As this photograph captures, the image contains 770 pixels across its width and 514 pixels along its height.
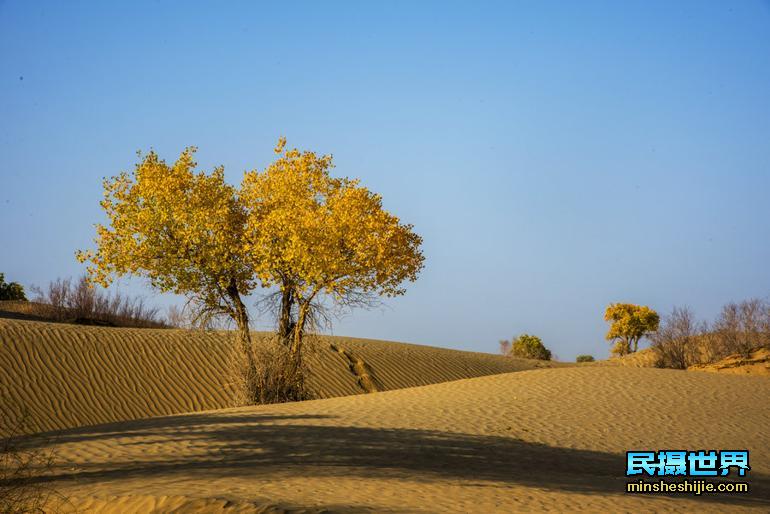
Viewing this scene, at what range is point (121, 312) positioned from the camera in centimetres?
3353

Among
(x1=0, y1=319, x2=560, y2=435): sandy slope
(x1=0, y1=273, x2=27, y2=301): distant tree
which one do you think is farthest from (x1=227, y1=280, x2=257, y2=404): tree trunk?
(x1=0, y1=273, x2=27, y2=301): distant tree

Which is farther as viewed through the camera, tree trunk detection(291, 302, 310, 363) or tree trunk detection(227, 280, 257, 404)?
tree trunk detection(291, 302, 310, 363)

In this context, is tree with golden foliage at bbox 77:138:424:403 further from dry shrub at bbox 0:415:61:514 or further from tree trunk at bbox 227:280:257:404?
dry shrub at bbox 0:415:61:514

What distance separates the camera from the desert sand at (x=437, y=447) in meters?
8.77

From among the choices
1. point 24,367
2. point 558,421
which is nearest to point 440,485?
point 558,421

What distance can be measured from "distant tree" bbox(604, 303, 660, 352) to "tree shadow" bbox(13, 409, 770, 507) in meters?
28.2

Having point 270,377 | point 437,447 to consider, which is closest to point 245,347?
point 270,377

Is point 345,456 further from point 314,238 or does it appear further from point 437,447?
point 314,238

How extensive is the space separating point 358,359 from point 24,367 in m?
10.8

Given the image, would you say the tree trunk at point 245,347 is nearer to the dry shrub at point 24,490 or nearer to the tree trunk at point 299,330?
the tree trunk at point 299,330

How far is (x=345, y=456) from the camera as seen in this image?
11.7 metres

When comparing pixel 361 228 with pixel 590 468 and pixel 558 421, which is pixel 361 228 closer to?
pixel 558 421

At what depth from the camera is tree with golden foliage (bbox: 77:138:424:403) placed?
18938 millimetres

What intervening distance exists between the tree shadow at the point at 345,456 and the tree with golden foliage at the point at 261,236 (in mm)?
4876
